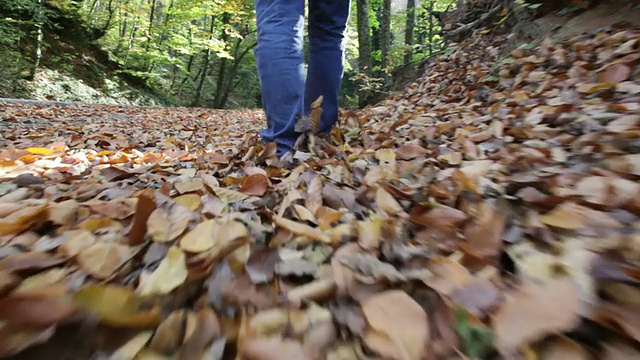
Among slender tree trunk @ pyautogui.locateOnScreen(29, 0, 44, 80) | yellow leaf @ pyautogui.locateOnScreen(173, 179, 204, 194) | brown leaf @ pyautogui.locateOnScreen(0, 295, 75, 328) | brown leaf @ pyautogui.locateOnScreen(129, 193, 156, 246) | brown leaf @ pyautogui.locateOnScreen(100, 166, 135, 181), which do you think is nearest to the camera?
brown leaf @ pyautogui.locateOnScreen(0, 295, 75, 328)

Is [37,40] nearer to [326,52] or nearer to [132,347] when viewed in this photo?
[326,52]

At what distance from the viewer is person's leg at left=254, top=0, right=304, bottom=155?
1324 millimetres

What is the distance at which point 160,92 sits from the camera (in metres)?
12.1

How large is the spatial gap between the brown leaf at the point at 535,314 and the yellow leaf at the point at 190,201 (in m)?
0.58

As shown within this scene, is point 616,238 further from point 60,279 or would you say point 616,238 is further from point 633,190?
point 60,279

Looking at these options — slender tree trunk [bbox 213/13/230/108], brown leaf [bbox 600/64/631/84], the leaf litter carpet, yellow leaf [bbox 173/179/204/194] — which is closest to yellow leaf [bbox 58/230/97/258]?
the leaf litter carpet

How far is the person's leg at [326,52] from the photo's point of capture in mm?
1574

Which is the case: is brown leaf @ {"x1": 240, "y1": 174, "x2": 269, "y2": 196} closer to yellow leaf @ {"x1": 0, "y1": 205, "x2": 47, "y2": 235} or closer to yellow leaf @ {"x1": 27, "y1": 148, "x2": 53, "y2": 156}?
yellow leaf @ {"x1": 0, "y1": 205, "x2": 47, "y2": 235}

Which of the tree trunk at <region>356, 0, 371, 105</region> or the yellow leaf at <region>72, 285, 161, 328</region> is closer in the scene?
the yellow leaf at <region>72, 285, 161, 328</region>

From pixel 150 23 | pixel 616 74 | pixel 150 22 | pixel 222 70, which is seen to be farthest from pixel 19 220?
pixel 222 70

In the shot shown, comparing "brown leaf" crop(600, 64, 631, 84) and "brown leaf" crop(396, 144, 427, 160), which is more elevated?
"brown leaf" crop(600, 64, 631, 84)

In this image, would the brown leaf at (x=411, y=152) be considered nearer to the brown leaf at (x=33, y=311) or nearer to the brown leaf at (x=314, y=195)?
the brown leaf at (x=314, y=195)

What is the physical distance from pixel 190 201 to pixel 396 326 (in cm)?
51

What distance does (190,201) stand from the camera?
30.2 inches
